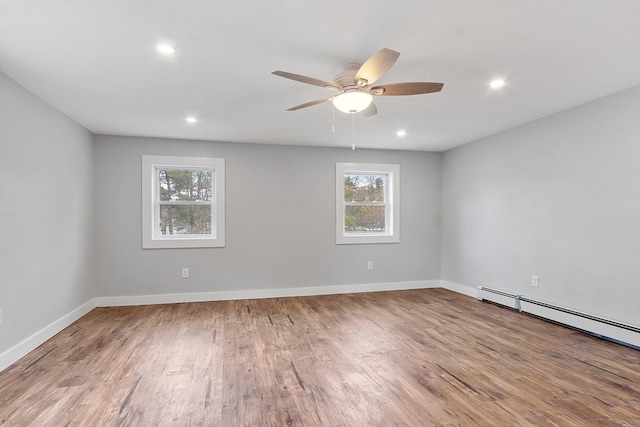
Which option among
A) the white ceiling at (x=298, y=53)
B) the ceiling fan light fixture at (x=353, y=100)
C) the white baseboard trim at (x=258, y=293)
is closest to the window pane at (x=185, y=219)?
the white baseboard trim at (x=258, y=293)

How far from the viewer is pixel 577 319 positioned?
3438 millimetres

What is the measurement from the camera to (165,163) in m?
4.70

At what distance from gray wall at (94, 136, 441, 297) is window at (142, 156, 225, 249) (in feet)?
0.42

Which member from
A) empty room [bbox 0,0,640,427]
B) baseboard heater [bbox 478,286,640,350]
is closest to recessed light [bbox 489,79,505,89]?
empty room [bbox 0,0,640,427]

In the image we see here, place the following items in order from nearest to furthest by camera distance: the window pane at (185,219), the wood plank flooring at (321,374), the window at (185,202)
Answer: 1. the wood plank flooring at (321,374)
2. the window at (185,202)
3. the window pane at (185,219)

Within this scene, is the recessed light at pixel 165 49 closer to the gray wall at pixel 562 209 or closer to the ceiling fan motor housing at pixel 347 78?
the ceiling fan motor housing at pixel 347 78

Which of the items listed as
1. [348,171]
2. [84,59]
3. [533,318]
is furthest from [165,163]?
[533,318]

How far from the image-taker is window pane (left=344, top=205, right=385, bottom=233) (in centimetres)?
551

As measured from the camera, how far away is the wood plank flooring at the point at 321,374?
2014mm

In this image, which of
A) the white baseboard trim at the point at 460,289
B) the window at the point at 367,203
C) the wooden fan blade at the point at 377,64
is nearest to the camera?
the wooden fan blade at the point at 377,64

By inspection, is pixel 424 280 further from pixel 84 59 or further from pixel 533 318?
pixel 84 59

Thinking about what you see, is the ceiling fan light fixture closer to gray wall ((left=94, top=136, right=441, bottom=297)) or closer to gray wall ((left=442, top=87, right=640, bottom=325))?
gray wall ((left=442, top=87, right=640, bottom=325))

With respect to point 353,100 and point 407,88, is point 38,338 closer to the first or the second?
point 353,100

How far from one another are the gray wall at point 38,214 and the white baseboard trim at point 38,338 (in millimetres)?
46
